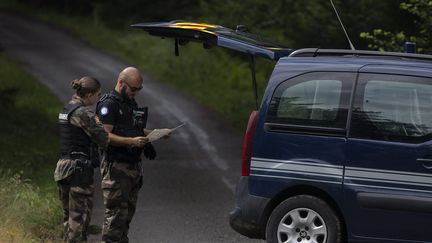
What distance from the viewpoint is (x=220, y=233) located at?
399 inches

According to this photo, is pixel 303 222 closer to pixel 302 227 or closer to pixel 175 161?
pixel 302 227

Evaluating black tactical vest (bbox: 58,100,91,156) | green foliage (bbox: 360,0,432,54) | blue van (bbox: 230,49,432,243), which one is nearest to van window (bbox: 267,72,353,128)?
blue van (bbox: 230,49,432,243)

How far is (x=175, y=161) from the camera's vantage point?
14.7 m

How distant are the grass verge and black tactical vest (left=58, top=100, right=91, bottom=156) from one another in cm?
88

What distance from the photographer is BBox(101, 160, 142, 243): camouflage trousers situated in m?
8.23

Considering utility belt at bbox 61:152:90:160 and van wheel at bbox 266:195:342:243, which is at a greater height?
utility belt at bbox 61:152:90:160

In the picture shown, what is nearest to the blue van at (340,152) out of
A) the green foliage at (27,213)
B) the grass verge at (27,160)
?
the green foliage at (27,213)

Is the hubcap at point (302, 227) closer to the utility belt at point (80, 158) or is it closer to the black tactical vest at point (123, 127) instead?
the black tactical vest at point (123, 127)

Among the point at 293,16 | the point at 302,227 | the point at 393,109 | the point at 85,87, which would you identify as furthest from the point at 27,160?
the point at 393,109

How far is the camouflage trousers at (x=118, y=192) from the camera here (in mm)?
8234

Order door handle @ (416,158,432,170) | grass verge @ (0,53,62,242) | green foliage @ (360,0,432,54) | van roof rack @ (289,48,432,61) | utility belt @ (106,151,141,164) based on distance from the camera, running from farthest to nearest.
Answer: green foliage @ (360,0,432,54)
grass verge @ (0,53,62,242)
utility belt @ (106,151,141,164)
van roof rack @ (289,48,432,61)
door handle @ (416,158,432,170)

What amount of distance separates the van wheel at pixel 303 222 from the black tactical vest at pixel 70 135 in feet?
5.74

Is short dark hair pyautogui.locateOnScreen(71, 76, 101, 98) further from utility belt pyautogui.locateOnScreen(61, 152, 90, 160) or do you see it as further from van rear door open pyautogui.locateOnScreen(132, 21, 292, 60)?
van rear door open pyautogui.locateOnScreen(132, 21, 292, 60)

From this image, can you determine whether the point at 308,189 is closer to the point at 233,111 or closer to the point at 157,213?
the point at 157,213
